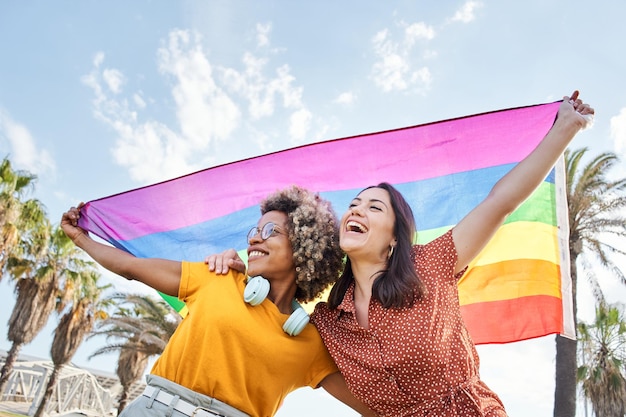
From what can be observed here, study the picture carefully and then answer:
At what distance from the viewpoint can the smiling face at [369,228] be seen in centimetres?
330

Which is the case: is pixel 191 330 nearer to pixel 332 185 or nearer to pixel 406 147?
pixel 332 185

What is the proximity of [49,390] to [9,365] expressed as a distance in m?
3.80

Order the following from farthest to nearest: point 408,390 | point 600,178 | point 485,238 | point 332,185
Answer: point 600,178, point 332,185, point 485,238, point 408,390

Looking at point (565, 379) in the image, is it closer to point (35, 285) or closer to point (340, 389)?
point (340, 389)

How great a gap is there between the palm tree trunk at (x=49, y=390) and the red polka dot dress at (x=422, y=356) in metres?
28.6

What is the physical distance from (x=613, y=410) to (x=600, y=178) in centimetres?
1394

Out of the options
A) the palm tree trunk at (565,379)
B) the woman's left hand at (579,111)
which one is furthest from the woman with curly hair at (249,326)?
the palm tree trunk at (565,379)

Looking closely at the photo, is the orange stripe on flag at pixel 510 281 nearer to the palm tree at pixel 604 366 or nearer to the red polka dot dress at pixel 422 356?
the red polka dot dress at pixel 422 356

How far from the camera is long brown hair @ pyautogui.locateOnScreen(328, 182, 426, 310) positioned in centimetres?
296

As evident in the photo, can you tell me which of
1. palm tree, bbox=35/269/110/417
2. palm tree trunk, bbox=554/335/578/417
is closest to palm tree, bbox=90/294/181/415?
palm tree, bbox=35/269/110/417

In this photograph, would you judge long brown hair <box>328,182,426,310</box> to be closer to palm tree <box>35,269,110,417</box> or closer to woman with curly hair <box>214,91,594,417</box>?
woman with curly hair <box>214,91,594,417</box>

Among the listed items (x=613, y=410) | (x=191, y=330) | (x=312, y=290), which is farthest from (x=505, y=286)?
(x=613, y=410)

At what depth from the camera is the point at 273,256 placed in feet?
11.4

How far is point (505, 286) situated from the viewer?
4430 millimetres
